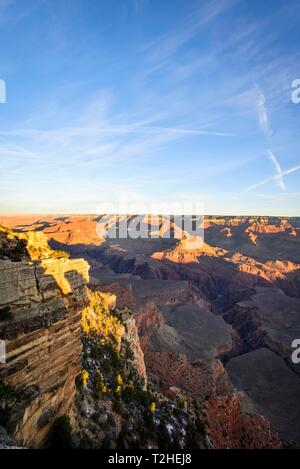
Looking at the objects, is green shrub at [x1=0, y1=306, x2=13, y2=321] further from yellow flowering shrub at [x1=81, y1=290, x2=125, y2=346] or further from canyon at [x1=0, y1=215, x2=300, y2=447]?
yellow flowering shrub at [x1=81, y1=290, x2=125, y2=346]

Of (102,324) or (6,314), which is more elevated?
(6,314)

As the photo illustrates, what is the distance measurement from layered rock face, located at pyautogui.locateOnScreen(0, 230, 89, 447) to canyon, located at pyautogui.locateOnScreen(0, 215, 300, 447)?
4cm

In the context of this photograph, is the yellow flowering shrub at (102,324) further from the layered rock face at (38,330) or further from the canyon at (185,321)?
the layered rock face at (38,330)

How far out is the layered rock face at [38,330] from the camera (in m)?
8.44

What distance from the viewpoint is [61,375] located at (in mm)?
10828

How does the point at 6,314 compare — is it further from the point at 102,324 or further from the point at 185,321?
the point at 185,321

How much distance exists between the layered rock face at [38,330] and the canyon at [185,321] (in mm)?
40

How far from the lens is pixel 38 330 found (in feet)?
30.7

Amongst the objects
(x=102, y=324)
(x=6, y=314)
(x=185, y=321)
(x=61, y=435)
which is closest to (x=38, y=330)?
(x=6, y=314)

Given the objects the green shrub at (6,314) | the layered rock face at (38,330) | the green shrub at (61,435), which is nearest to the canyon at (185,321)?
the layered rock face at (38,330)

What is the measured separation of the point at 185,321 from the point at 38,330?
59593mm

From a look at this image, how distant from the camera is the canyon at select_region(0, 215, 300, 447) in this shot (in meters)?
9.45

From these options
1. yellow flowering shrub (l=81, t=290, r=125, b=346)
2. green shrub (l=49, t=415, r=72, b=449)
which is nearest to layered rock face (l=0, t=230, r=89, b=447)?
green shrub (l=49, t=415, r=72, b=449)

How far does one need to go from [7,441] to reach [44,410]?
11.2ft
